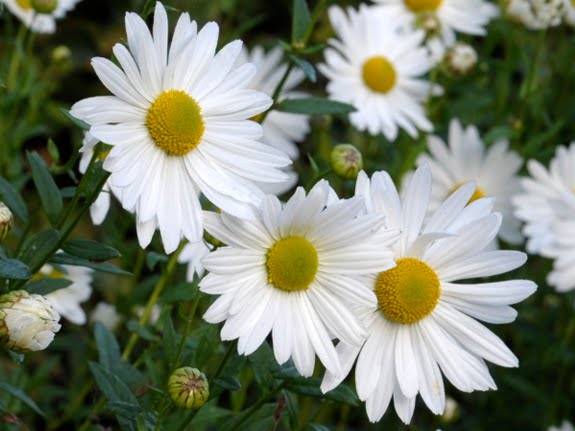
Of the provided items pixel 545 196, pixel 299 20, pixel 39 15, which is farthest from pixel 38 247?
pixel 545 196

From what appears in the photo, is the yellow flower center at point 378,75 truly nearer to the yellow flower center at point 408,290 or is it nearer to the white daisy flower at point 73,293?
the white daisy flower at point 73,293

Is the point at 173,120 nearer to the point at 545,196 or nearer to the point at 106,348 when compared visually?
the point at 106,348

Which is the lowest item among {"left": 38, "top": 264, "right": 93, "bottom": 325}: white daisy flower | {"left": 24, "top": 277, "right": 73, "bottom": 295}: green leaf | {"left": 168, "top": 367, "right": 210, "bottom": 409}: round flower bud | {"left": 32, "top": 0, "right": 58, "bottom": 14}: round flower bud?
{"left": 38, "top": 264, "right": 93, "bottom": 325}: white daisy flower

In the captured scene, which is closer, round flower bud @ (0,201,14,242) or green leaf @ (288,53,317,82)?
round flower bud @ (0,201,14,242)

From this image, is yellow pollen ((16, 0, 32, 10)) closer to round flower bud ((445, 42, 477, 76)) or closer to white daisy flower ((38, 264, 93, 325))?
white daisy flower ((38, 264, 93, 325))

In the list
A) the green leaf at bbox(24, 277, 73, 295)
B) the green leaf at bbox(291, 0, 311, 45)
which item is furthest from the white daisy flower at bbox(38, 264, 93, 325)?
the green leaf at bbox(291, 0, 311, 45)

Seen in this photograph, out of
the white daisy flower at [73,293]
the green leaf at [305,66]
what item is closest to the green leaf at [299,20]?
the green leaf at [305,66]
